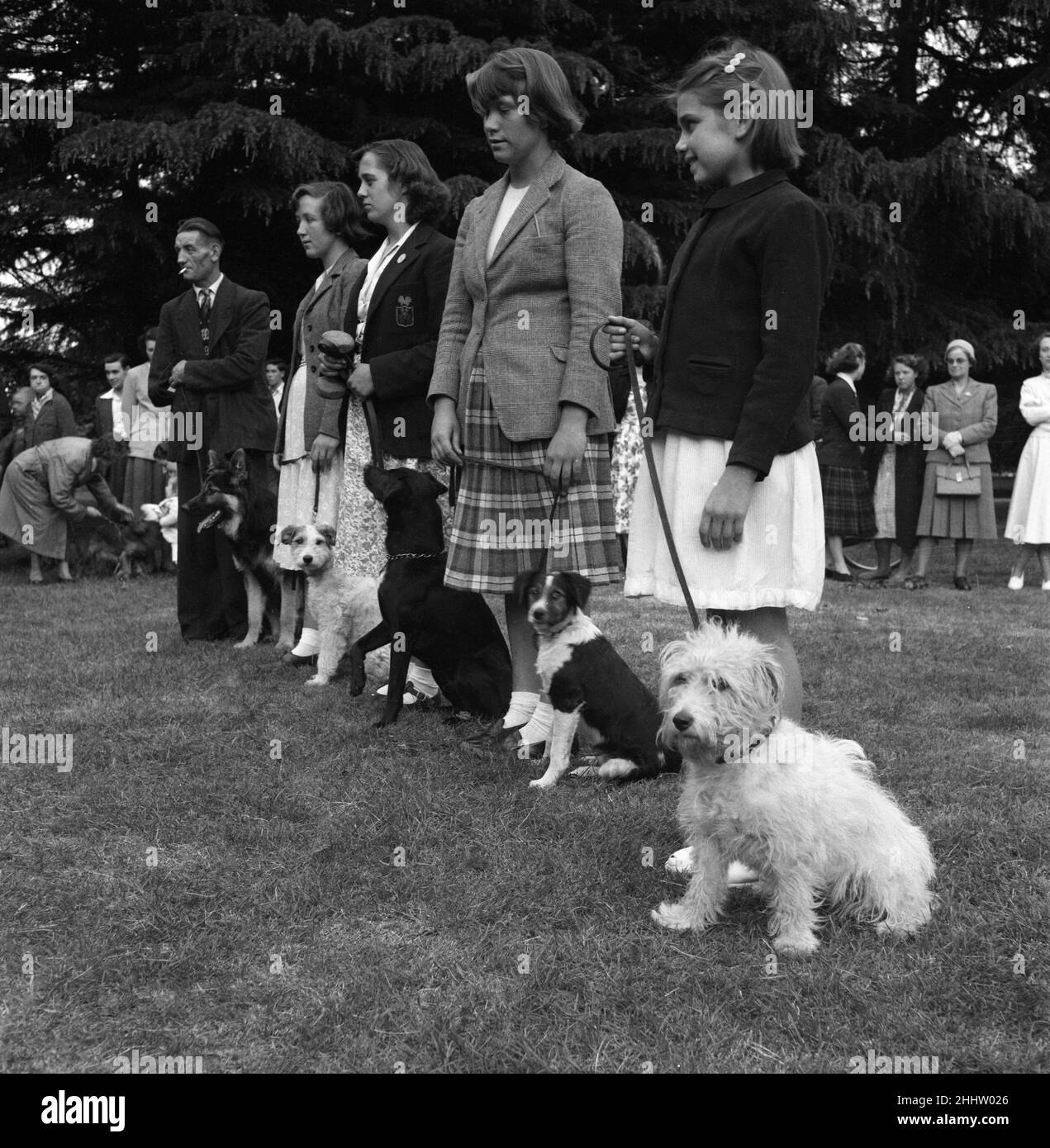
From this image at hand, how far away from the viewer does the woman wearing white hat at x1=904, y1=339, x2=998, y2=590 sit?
10.9 metres

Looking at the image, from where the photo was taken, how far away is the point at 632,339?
3.31 metres

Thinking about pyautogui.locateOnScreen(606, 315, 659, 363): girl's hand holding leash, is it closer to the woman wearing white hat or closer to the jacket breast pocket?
the jacket breast pocket

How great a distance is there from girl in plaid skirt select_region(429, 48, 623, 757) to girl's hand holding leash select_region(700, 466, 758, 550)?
3.21 ft

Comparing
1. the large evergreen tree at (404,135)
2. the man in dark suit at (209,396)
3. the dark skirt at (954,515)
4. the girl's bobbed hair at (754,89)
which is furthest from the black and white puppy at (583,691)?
the large evergreen tree at (404,135)

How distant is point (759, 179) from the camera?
10.1ft

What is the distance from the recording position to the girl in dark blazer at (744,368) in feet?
9.63

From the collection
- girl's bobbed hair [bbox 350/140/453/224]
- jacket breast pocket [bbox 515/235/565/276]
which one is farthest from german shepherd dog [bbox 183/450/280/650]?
jacket breast pocket [bbox 515/235/565/276]

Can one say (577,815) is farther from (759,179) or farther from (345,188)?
(345,188)

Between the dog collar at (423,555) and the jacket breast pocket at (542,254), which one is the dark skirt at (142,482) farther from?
the jacket breast pocket at (542,254)

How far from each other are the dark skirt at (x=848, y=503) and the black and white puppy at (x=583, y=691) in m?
7.50

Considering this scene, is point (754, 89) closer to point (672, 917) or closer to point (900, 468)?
point (672, 917)

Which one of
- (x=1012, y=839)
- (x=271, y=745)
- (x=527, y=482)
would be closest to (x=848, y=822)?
(x=1012, y=839)

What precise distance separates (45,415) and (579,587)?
9.36m

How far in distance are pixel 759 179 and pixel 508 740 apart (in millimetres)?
2539
